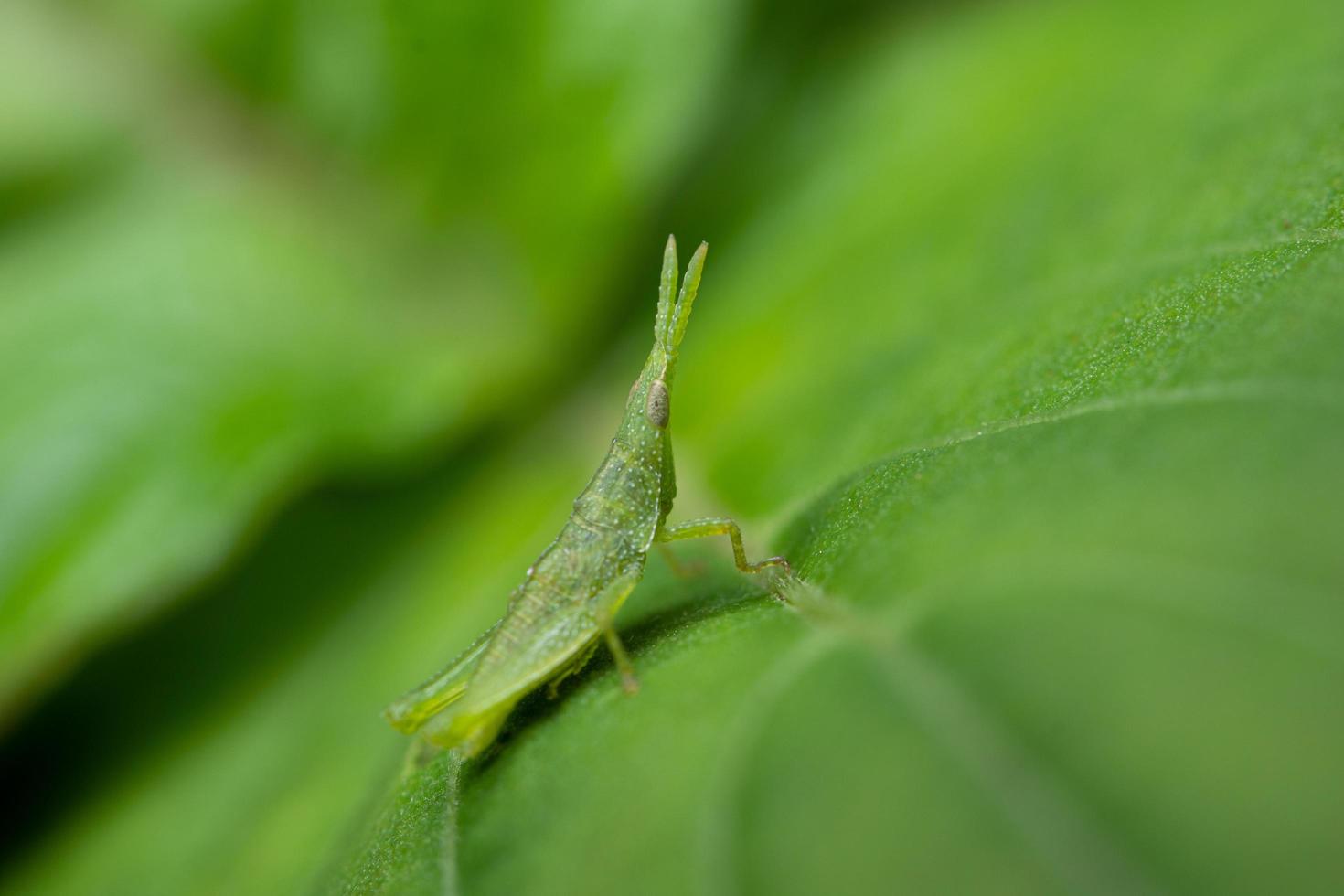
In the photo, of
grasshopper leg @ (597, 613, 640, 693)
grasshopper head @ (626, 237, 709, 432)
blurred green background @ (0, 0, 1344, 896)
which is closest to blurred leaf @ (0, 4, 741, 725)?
blurred green background @ (0, 0, 1344, 896)

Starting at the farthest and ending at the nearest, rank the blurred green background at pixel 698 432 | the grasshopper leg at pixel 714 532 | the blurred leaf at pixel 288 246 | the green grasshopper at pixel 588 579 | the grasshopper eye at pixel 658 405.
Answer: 1. the blurred leaf at pixel 288 246
2. the grasshopper eye at pixel 658 405
3. the grasshopper leg at pixel 714 532
4. the green grasshopper at pixel 588 579
5. the blurred green background at pixel 698 432

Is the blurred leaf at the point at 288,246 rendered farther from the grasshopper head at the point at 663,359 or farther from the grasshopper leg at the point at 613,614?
the grasshopper leg at the point at 613,614

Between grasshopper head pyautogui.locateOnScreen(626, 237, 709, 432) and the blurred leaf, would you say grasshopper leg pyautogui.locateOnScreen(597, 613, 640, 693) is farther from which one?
the blurred leaf

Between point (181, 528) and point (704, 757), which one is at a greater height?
point (181, 528)

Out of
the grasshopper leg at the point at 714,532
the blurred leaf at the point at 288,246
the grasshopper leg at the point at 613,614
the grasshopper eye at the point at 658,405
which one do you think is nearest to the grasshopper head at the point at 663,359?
the grasshopper eye at the point at 658,405

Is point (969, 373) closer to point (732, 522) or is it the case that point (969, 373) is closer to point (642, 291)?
point (732, 522)

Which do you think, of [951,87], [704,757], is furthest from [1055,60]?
[704,757]
